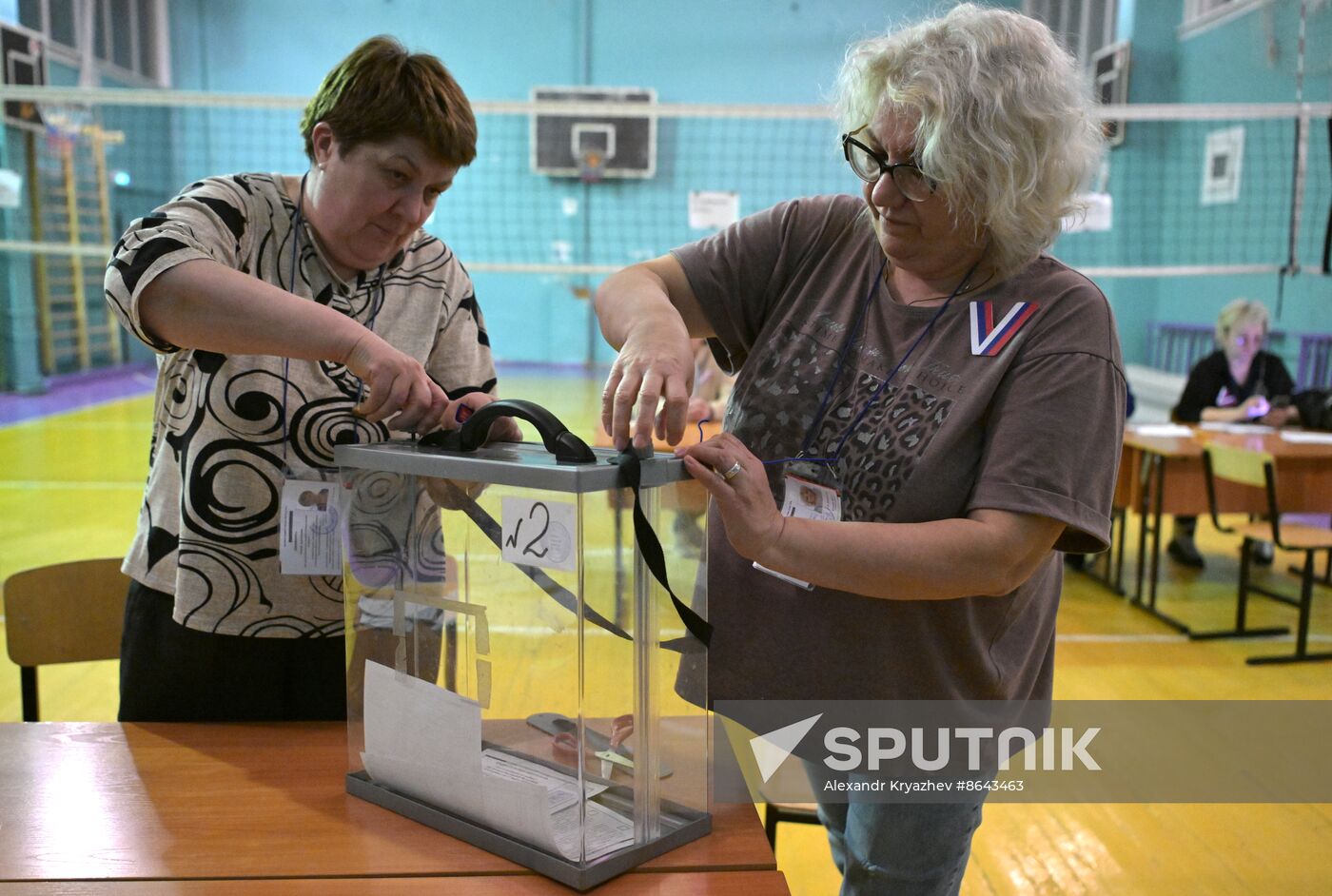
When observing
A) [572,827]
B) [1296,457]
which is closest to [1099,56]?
[1296,457]

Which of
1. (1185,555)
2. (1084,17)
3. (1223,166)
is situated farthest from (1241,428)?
(1084,17)

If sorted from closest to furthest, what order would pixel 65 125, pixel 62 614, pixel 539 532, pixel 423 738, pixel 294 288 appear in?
1. pixel 539 532
2. pixel 423 738
3. pixel 294 288
4. pixel 62 614
5. pixel 65 125

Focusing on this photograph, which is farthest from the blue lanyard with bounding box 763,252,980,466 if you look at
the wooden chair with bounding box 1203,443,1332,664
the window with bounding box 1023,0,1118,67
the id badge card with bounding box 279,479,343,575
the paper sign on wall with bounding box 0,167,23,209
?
the window with bounding box 1023,0,1118,67

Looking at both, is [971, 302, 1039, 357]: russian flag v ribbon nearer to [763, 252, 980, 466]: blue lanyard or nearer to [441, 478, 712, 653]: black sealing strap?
[763, 252, 980, 466]: blue lanyard

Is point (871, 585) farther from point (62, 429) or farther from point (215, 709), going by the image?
point (62, 429)

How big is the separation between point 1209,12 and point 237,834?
10003 millimetres

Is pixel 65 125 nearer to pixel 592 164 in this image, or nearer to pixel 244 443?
pixel 592 164

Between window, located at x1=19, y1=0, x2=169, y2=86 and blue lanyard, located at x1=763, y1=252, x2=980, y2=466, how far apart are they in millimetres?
9579

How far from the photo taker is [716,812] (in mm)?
1081

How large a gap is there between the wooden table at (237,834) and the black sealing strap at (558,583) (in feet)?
0.68

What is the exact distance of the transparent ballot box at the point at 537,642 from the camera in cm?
89

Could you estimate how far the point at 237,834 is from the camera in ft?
3.36

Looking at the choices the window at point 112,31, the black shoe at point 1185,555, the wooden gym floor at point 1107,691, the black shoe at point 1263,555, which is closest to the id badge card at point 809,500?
the wooden gym floor at point 1107,691

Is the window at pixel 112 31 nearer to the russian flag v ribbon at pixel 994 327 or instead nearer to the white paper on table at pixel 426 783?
the white paper on table at pixel 426 783
